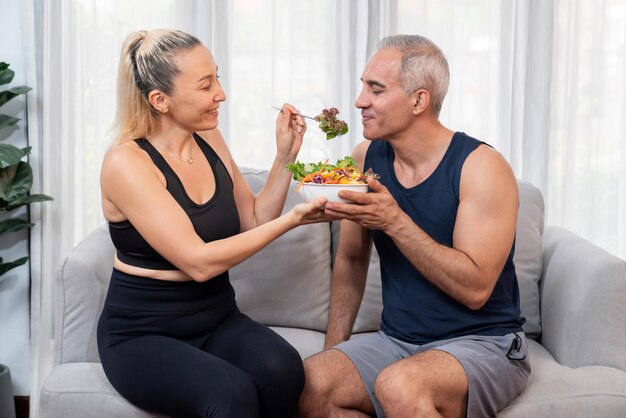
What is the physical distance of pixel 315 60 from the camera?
Answer: 3.52 m

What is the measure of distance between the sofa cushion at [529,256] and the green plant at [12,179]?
71.8 inches

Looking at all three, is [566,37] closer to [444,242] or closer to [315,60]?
[315,60]

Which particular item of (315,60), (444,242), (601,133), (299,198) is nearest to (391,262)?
(444,242)

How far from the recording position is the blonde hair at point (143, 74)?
2.22m

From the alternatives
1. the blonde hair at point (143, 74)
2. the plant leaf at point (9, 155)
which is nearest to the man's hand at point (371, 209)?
the blonde hair at point (143, 74)

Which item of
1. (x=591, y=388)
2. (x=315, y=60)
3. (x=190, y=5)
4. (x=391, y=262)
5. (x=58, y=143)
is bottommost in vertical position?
(x=591, y=388)

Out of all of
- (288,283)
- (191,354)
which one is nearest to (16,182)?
(288,283)

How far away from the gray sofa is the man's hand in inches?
23.2

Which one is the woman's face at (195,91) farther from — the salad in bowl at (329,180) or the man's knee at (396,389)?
the man's knee at (396,389)

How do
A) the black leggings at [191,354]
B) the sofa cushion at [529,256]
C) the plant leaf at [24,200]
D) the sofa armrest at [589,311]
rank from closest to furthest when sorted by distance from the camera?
1. the black leggings at [191,354]
2. the sofa armrest at [589,311]
3. the sofa cushion at [529,256]
4. the plant leaf at [24,200]

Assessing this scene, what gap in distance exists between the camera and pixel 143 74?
7.33 feet

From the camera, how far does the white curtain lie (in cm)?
347

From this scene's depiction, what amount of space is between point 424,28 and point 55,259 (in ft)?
5.96

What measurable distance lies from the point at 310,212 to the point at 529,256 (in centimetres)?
103
